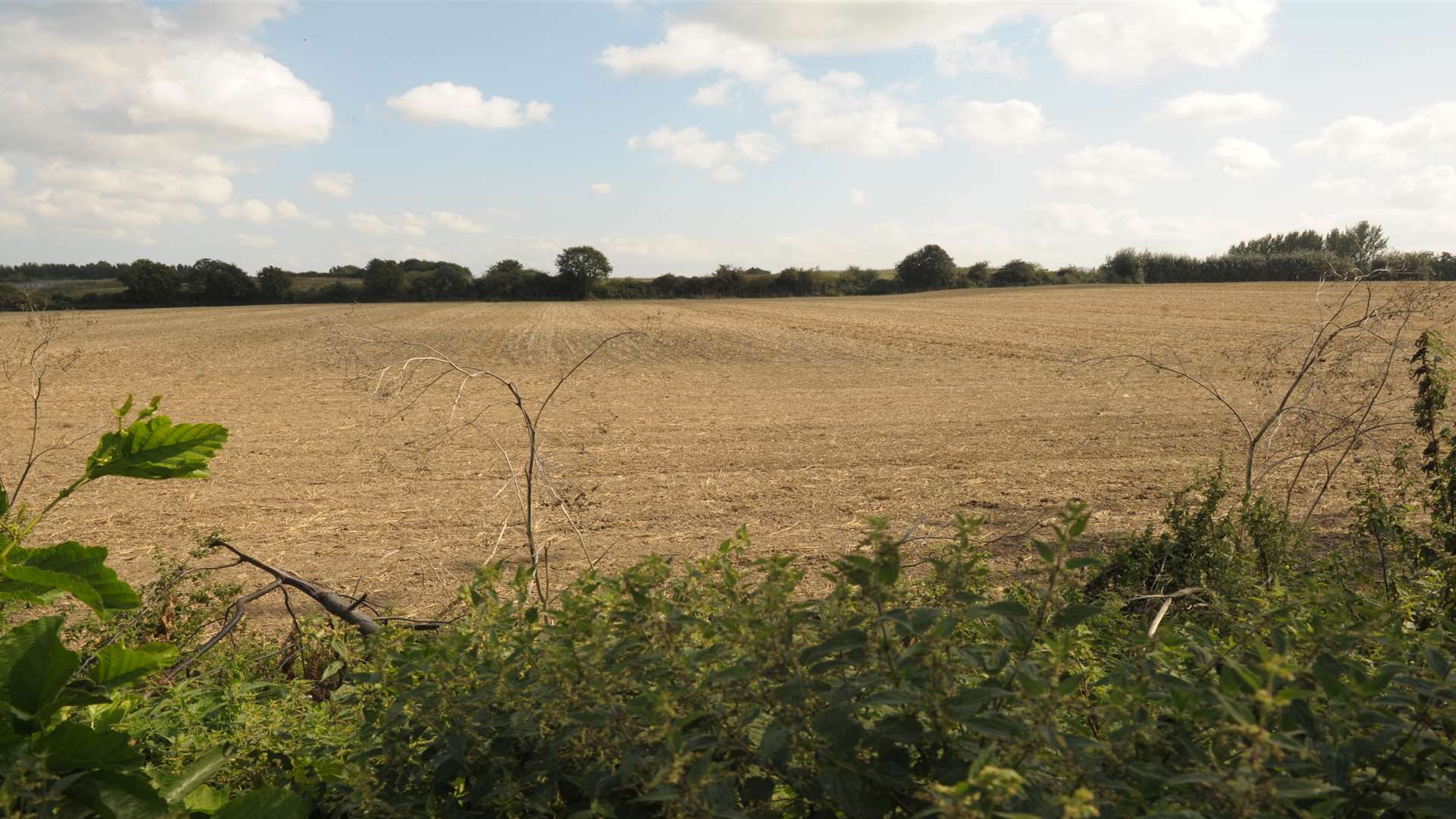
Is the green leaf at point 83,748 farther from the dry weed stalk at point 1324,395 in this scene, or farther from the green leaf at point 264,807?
the dry weed stalk at point 1324,395

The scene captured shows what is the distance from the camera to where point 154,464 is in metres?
1.96

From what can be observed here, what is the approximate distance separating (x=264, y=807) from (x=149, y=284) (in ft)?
256

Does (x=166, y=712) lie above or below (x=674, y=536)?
above

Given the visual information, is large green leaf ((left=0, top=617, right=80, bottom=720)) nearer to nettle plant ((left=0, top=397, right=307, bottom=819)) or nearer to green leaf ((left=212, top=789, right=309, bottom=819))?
nettle plant ((left=0, top=397, right=307, bottom=819))

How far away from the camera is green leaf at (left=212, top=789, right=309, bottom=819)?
176 cm

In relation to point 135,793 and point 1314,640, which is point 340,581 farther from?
point 1314,640

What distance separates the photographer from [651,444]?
46.4ft

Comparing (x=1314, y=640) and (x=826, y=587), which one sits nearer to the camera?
(x=1314, y=640)

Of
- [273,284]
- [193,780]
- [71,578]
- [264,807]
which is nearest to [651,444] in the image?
[193,780]

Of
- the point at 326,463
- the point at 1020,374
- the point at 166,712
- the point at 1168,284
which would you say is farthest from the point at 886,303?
the point at 166,712

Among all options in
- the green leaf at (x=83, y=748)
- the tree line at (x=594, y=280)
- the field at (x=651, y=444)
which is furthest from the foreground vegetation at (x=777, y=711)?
the tree line at (x=594, y=280)

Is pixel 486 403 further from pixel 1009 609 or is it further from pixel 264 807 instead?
pixel 1009 609

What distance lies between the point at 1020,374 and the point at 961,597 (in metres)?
21.0

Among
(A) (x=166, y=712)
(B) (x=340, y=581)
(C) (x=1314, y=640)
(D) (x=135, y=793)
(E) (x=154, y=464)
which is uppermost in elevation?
(E) (x=154, y=464)
